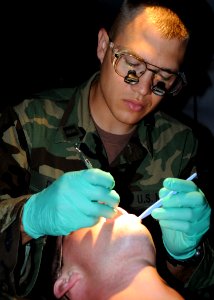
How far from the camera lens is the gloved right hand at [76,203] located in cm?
167

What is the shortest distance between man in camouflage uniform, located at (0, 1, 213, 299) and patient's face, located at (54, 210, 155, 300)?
12cm

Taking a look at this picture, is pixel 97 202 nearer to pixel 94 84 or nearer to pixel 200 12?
pixel 94 84

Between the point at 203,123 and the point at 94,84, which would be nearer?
the point at 94,84

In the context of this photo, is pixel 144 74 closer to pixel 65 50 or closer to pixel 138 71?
pixel 138 71

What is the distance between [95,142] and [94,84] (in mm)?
459

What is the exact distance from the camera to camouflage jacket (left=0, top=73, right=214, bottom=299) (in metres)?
2.19

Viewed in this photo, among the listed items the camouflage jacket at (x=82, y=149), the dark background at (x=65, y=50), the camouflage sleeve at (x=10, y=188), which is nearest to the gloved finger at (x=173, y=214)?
the camouflage jacket at (x=82, y=149)

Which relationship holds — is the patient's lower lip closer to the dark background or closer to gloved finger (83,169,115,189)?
gloved finger (83,169,115,189)

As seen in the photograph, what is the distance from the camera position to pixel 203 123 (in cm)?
366

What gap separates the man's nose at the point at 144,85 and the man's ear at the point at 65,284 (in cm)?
112

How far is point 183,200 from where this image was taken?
1.82 m

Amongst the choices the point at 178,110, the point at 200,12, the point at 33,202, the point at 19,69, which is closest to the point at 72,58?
the point at 19,69

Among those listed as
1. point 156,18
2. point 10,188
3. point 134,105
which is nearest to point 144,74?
point 134,105

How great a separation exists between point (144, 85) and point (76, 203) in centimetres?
90
